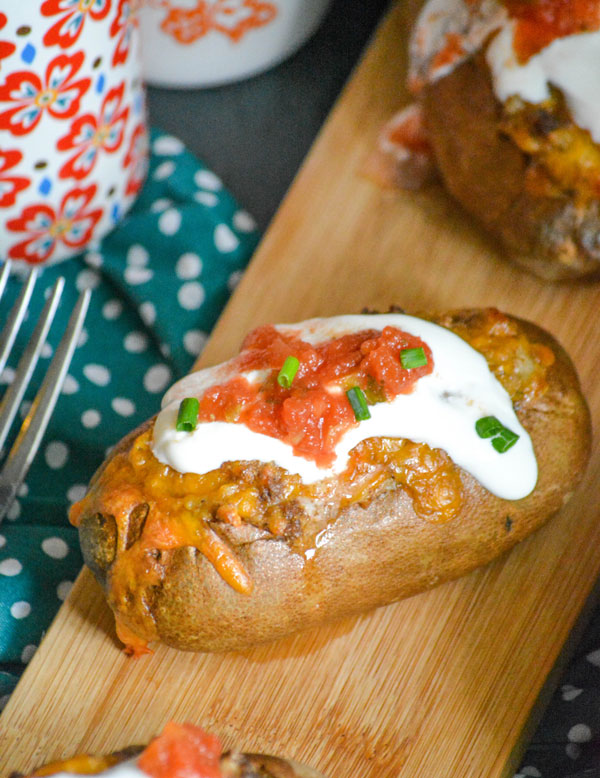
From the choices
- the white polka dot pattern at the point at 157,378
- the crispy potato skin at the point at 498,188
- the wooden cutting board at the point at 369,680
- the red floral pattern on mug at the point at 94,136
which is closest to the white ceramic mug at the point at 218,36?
the red floral pattern on mug at the point at 94,136

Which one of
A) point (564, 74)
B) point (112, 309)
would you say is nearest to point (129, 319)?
point (112, 309)

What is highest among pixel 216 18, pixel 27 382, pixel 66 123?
pixel 216 18

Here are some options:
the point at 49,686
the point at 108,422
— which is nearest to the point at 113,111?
the point at 108,422

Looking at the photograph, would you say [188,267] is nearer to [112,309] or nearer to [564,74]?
[112,309]

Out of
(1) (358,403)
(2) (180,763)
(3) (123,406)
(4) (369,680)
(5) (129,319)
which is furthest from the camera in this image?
(5) (129,319)

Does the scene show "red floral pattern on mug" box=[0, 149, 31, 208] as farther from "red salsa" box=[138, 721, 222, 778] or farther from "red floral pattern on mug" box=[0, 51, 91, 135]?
"red salsa" box=[138, 721, 222, 778]

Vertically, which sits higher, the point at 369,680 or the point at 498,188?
the point at 498,188

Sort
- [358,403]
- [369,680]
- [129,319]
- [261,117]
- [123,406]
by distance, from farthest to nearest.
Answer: [261,117] → [129,319] → [123,406] → [369,680] → [358,403]

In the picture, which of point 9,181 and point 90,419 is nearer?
point 9,181
